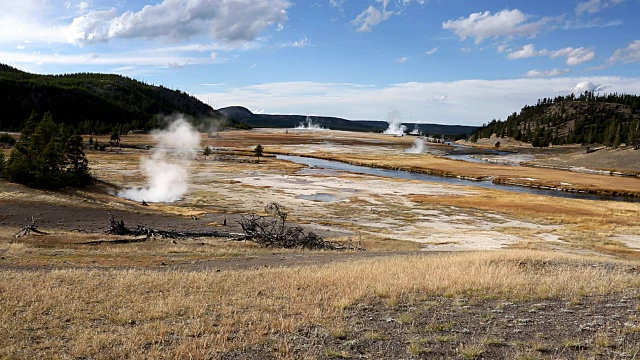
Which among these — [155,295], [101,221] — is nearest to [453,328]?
[155,295]

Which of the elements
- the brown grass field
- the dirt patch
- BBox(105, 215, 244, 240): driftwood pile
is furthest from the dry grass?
BBox(105, 215, 244, 240): driftwood pile

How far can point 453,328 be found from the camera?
36.5 feet

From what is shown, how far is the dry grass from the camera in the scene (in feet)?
32.4

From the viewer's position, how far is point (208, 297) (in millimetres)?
14188

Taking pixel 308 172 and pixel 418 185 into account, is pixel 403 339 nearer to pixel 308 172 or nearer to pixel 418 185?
pixel 418 185

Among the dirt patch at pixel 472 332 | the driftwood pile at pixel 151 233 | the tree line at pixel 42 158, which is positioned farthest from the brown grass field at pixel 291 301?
the tree line at pixel 42 158

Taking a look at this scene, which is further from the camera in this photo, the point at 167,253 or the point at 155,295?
the point at 167,253

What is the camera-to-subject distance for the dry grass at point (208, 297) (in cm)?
988

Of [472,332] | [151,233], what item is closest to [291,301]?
[472,332]

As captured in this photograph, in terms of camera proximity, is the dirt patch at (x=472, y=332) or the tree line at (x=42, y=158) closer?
the dirt patch at (x=472, y=332)

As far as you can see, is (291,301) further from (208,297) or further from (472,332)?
(472,332)

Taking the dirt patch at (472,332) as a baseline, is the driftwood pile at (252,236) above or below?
below

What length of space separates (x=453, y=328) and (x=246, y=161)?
10722 centimetres

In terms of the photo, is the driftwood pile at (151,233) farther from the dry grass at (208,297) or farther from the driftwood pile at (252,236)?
the dry grass at (208,297)
